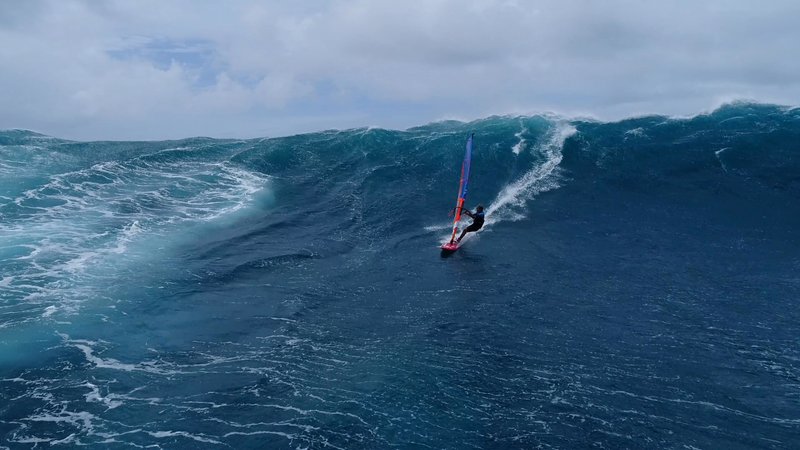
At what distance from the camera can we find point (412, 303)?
2275 centimetres

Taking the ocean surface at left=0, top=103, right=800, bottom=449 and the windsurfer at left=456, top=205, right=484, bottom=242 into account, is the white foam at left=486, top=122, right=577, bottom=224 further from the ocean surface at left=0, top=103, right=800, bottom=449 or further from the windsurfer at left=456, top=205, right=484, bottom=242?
the windsurfer at left=456, top=205, right=484, bottom=242

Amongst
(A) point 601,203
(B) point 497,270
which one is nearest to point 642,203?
(A) point 601,203

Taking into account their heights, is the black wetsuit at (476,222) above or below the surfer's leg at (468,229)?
above

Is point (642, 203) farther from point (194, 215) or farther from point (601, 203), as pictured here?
point (194, 215)

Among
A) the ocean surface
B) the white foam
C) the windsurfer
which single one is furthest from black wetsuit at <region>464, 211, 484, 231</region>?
the white foam

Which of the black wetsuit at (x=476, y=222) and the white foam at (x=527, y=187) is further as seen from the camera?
the white foam at (x=527, y=187)

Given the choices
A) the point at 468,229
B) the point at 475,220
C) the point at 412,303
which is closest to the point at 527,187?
the point at 475,220

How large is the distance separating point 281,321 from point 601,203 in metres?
24.5

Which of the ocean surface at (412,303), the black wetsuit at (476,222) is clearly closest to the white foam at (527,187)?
the ocean surface at (412,303)

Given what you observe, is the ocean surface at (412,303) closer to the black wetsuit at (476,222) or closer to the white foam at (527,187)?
the white foam at (527,187)

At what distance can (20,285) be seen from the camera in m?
24.4

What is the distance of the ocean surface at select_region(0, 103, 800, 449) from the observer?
49.4 ft

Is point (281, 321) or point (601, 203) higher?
point (601, 203)

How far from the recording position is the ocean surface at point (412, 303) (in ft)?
49.4
